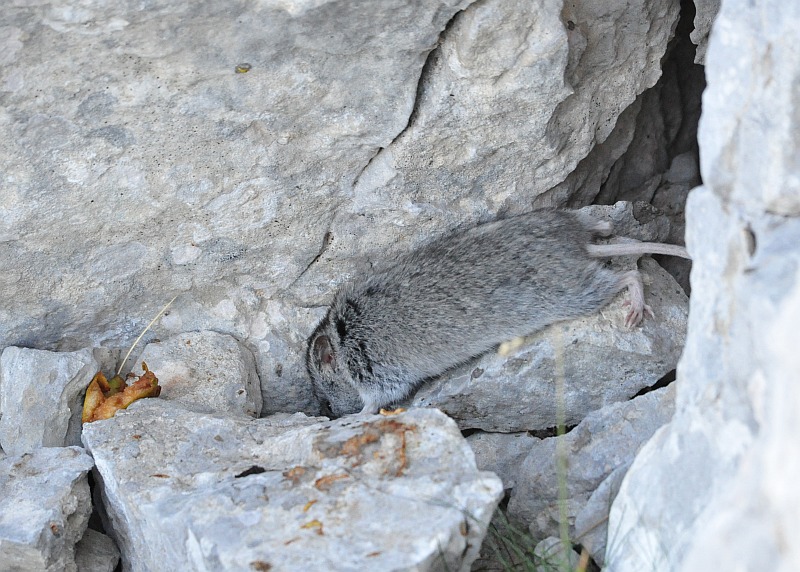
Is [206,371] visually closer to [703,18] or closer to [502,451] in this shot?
[502,451]

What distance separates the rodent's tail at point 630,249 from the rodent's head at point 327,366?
4.60ft

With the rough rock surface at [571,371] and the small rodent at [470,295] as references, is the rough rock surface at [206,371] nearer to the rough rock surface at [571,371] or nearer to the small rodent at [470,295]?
the small rodent at [470,295]

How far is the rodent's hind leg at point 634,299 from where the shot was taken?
Result: 173 inches

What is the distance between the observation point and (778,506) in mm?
1818

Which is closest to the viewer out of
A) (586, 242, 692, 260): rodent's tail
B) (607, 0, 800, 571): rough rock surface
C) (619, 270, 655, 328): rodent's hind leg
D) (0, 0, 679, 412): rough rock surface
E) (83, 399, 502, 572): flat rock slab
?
(607, 0, 800, 571): rough rock surface

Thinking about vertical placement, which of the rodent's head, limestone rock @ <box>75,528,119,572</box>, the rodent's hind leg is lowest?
limestone rock @ <box>75,528,119,572</box>

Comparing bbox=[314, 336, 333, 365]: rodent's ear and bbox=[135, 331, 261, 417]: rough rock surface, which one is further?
bbox=[314, 336, 333, 365]: rodent's ear

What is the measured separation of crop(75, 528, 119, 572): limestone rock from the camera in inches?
146

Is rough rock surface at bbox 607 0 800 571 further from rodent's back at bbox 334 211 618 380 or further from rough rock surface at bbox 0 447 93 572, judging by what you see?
rough rock surface at bbox 0 447 93 572

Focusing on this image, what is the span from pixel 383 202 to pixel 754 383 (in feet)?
8.04

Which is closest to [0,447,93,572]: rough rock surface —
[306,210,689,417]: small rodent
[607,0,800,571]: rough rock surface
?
[306,210,689,417]: small rodent

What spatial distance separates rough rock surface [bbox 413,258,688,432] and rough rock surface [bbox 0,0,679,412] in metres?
0.73

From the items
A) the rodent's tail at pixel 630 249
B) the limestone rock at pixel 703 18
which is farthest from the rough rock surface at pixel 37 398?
the limestone rock at pixel 703 18

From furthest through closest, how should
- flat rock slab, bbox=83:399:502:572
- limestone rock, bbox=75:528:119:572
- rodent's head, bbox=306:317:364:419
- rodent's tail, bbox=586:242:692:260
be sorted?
1. rodent's head, bbox=306:317:364:419
2. rodent's tail, bbox=586:242:692:260
3. limestone rock, bbox=75:528:119:572
4. flat rock slab, bbox=83:399:502:572
